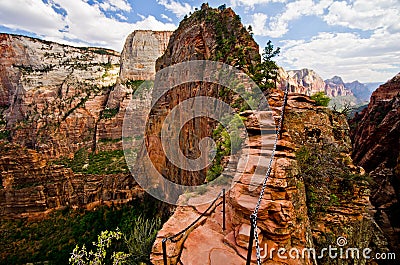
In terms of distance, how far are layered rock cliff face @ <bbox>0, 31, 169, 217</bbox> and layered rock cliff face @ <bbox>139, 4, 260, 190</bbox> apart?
21.3 m

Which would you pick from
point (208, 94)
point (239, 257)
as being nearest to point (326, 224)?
point (239, 257)

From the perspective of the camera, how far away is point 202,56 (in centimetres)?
2056

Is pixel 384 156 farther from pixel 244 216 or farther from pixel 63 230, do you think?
pixel 63 230

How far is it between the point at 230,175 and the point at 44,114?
66.8 meters

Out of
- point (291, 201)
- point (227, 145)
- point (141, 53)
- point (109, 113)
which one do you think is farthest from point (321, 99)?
point (141, 53)

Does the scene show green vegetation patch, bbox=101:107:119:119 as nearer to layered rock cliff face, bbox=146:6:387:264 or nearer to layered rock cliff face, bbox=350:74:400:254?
layered rock cliff face, bbox=146:6:387:264

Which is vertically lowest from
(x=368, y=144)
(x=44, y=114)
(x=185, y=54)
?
(x=368, y=144)

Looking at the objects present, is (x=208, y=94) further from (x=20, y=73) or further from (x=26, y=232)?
(x=20, y=73)

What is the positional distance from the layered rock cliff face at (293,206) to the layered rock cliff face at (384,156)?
163 cm

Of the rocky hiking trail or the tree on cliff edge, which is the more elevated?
the tree on cliff edge

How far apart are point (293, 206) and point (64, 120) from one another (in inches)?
2555

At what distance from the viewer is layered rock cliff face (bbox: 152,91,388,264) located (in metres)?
4.38

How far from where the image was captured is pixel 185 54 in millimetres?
22812

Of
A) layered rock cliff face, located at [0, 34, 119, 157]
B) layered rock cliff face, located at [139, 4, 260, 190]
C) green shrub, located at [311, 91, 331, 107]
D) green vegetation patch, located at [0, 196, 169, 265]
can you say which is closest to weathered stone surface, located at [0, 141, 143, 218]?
green vegetation patch, located at [0, 196, 169, 265]
